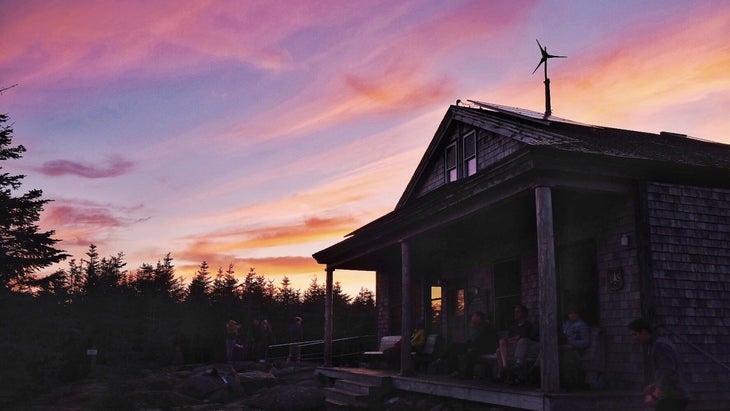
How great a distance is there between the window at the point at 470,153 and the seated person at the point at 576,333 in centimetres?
655

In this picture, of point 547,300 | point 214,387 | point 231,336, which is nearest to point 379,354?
point 214,387

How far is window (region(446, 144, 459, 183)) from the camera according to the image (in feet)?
58.2

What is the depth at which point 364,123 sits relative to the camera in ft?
56.6

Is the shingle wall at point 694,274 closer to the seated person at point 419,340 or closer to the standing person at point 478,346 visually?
the standing person at point 478,346

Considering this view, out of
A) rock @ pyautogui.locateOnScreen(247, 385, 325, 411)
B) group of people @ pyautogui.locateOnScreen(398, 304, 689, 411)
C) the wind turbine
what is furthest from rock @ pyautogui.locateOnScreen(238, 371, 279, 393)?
the wind turbine

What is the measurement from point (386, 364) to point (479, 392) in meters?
5.97

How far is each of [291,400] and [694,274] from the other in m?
8.36

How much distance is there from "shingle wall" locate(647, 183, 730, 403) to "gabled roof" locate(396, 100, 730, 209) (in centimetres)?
67

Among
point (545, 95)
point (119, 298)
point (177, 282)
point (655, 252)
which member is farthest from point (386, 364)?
point (177, 282)

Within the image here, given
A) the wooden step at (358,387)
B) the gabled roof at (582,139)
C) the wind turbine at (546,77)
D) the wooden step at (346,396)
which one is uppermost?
the wind turbine at (546,77)

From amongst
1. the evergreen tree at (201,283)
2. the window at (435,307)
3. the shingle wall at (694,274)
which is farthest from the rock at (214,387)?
the evergreen tree at (201,283)

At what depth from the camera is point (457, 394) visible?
10.6m

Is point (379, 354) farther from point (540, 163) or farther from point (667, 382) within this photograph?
point (667, 382)

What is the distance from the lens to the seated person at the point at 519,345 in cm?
1010
